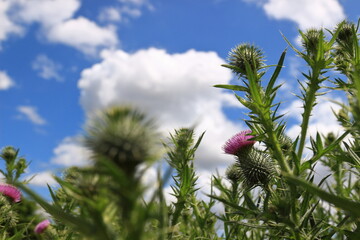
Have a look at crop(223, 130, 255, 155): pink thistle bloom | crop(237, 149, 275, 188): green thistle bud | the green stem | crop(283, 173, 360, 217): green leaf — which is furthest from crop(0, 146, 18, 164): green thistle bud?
crop(283, 173, 360, 217): green leaf

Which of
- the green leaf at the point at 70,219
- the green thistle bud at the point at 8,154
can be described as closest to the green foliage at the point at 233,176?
the green leaf at the point at 70,219

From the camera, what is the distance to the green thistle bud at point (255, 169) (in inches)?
132

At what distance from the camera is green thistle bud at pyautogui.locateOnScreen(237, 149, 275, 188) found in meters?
3.35

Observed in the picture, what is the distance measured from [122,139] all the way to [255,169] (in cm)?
256

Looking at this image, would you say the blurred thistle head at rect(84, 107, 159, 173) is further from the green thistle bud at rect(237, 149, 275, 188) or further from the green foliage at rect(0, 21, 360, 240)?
the green thistle bud at rect(237, 149, 275, 188)

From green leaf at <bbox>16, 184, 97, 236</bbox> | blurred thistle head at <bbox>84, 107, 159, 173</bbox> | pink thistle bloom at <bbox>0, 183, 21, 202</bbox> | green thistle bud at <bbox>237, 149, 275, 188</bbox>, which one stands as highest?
green thistle bud at <bbox>237, 149, 275, 188</bbox>

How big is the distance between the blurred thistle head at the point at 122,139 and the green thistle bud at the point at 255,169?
227 cm

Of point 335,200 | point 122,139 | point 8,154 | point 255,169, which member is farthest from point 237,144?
point 8,154

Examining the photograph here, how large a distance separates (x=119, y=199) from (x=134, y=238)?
0.13 meters

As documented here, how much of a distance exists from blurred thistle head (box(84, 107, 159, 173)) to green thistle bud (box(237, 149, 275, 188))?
2271mm

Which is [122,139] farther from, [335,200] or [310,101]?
[310,101]

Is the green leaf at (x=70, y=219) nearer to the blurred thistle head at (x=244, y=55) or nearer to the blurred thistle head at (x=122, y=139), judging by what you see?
the blurred thistle head at (x=122, y=139)

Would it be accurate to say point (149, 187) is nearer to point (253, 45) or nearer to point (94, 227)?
point (94, 227)

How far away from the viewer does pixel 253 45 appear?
371 cm
